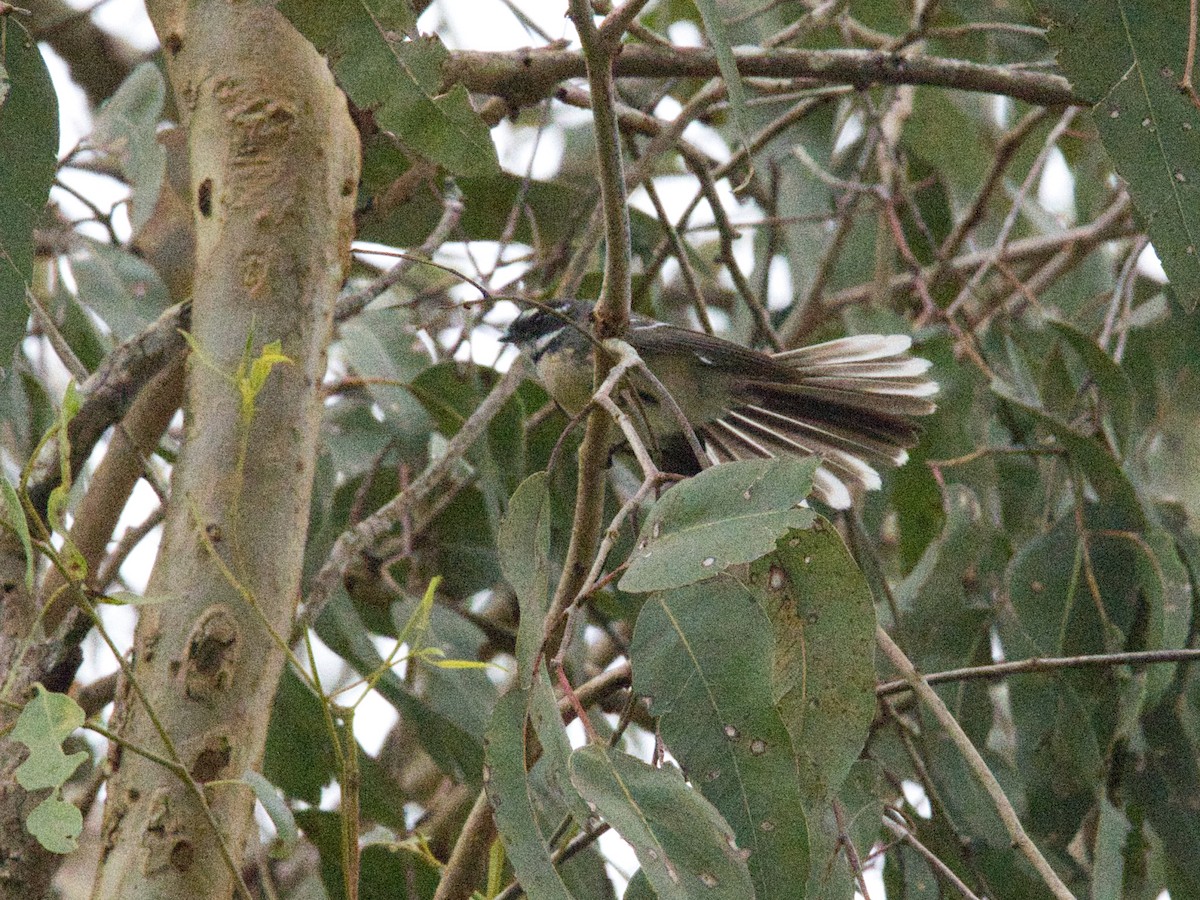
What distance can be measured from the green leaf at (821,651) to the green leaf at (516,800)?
0.27 m

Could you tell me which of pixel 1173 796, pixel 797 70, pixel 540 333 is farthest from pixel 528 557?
pixel 540 333

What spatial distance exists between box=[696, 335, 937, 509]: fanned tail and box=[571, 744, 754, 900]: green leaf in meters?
1.48

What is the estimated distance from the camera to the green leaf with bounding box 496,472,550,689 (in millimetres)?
1369

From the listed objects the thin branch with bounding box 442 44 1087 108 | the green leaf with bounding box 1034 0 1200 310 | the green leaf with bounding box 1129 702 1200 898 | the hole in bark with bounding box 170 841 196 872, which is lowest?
the green leaf with bounding box 1129 702 1200 898

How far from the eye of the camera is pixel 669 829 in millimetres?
1215

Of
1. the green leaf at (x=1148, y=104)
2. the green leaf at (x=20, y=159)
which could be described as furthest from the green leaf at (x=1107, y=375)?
the green leaf at (x=20, y=159)

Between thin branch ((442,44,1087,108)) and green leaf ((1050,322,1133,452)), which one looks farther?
green leaf ((1050,322,1133,452))

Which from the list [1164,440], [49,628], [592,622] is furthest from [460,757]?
[1164,440]

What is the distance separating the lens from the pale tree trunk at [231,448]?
1.48 meters

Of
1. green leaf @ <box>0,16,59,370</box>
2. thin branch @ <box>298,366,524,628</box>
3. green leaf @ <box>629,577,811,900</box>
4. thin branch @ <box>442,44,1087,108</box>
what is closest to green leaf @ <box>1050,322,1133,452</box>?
thin branch @ <box>442,44,1087,108</box>

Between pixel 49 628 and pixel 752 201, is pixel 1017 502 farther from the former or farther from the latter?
pixel 49 628

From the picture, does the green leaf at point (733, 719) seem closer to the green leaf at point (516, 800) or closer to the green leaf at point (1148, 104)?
the green leaf at point (516, 800)

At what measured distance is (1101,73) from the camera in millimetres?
1611

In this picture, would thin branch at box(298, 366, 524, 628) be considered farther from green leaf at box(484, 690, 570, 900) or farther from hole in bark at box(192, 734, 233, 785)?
green leaf at box(484, 690, 570, 900)
